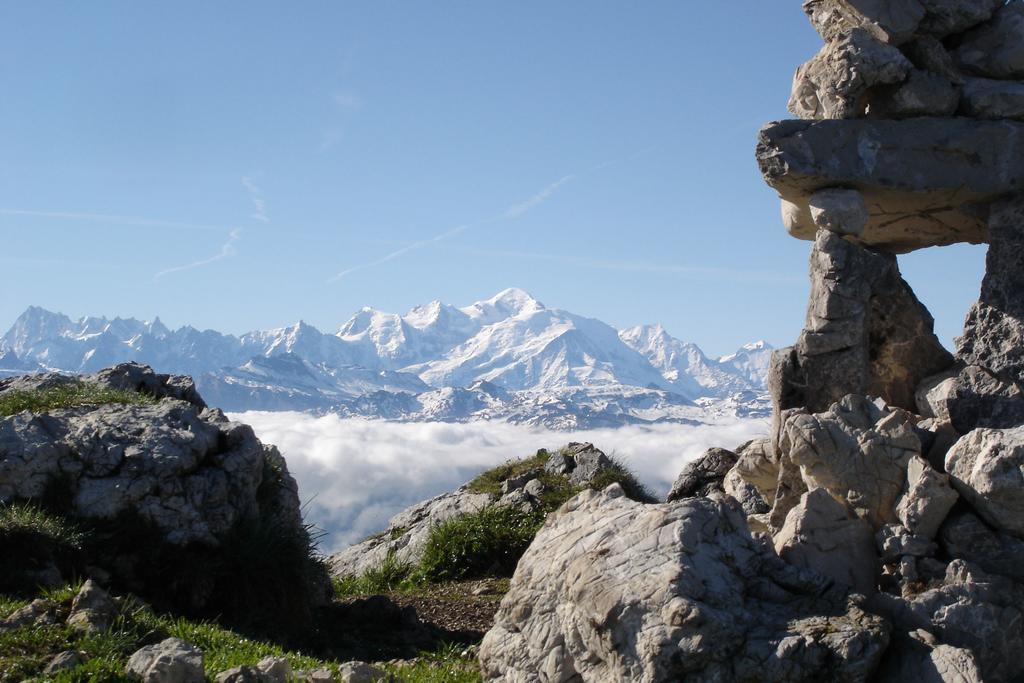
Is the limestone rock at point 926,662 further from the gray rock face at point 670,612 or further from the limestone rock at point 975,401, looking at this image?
the limestone rock at point 975,401

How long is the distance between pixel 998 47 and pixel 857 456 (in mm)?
6759

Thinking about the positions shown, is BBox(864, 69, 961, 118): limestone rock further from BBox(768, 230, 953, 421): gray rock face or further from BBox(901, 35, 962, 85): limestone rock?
BBox(768, 230, 953, 421): gray rock face

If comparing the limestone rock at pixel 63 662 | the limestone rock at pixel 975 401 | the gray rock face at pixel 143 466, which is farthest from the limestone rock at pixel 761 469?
the limestone rock at pixel 63 662

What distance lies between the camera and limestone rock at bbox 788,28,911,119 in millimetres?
14203

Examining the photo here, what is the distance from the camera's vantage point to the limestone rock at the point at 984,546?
10641 mm

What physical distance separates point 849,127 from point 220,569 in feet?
31.9

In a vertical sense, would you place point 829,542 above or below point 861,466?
below

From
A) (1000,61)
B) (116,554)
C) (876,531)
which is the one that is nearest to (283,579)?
(116,554)

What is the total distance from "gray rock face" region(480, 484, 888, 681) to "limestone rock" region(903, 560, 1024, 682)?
890 mm

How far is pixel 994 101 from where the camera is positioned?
1450 cm

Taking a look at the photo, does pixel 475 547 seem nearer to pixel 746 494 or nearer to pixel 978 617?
pixel 746 494

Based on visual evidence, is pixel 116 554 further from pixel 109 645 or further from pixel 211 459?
pixel 109 645

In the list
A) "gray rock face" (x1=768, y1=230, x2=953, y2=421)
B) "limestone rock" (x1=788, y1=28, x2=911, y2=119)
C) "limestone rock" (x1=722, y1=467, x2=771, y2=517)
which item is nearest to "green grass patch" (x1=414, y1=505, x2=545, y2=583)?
"limestone rock" (x1=722, y1=467, x2=771, y2=517)

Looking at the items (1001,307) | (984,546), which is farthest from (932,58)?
(984,546)
